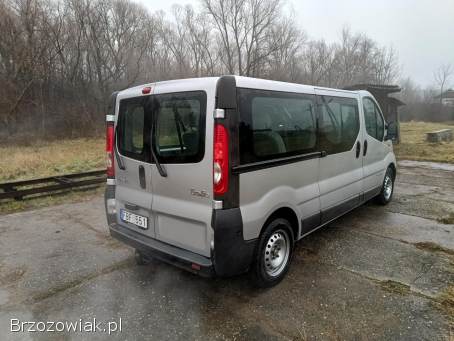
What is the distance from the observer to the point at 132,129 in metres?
3.25

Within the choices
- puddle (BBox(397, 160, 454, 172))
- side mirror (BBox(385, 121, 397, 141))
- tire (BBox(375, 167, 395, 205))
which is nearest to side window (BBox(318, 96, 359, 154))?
side mirror (BBox(385, 121, 397, 141))

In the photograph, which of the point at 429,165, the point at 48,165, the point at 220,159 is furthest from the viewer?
the point at 48,165

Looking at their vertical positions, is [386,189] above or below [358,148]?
below

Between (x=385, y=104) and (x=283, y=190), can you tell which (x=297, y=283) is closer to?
(x=283, y=190)

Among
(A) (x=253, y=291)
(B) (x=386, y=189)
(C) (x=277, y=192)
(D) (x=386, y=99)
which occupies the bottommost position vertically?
(A) (x=253, y=291)

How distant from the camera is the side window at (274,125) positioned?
8.99 feet

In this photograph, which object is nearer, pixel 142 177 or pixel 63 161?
pixel 142 177

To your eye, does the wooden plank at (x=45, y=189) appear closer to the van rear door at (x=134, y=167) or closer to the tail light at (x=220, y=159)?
the van rear door at (x=134, y=167)

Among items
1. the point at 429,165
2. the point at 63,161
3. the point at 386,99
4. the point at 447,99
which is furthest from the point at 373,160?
the point at 447,99

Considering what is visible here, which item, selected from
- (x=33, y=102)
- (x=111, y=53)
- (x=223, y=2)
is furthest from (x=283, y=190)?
(x=223, y=2)

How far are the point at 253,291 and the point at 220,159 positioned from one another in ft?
4.71

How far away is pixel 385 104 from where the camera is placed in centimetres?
1653

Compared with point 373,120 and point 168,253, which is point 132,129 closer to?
point 168,253

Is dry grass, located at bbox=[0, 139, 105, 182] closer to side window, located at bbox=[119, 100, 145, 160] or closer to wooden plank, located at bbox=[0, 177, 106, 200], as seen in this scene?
wooden plank, located at bbox=[0, 177, 106, 200]
